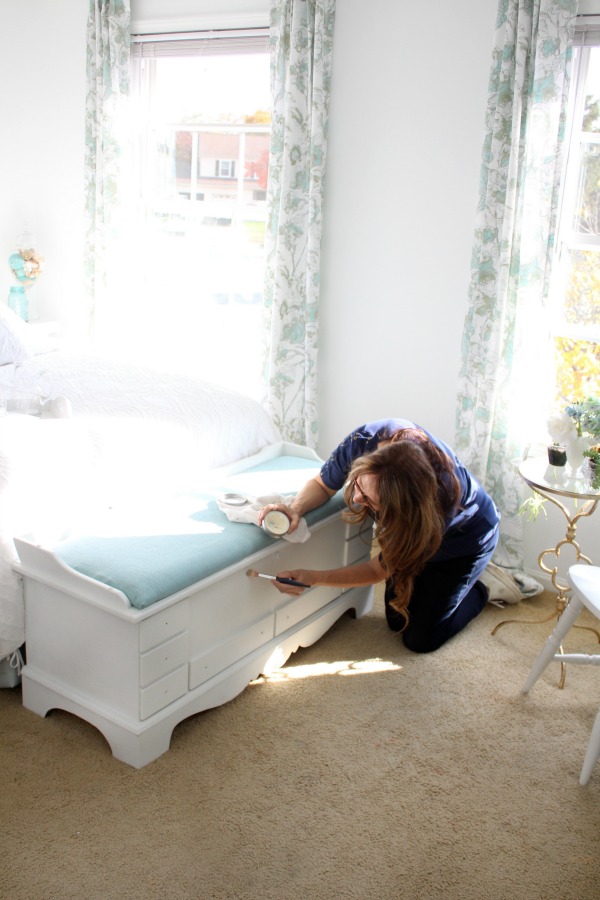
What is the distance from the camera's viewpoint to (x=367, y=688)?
259 centimetres

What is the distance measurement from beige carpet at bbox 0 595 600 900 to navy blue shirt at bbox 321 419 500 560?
0.42 m

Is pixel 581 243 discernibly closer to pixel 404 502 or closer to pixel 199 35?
pixel 404 502

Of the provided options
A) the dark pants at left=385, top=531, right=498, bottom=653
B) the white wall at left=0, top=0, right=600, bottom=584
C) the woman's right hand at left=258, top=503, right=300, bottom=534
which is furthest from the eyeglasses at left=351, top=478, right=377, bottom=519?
the white wall at left=0, top=0, right=600, bottom=584

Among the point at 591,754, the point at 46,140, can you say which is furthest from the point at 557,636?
the point at 46,140

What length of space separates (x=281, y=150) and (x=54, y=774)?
272cm

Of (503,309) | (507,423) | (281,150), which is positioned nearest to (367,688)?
(507,423)

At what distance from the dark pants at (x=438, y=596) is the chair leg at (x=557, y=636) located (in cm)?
34

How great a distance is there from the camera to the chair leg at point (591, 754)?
2.13m

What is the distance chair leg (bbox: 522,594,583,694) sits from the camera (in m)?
2.39

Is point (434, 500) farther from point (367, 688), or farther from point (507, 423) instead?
point (507, 423)

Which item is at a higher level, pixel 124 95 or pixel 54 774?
pixel 124 95

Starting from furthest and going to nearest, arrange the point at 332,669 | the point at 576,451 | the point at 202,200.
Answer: the point at 202,200, the point at 576,451, the point at 332,669

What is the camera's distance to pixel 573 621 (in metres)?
2.40

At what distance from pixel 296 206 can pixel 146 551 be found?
81.2 inches
